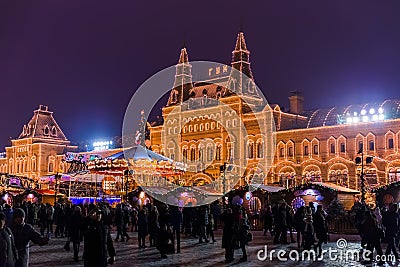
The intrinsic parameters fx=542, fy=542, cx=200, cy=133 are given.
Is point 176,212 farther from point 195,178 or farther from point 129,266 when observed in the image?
point 195,178

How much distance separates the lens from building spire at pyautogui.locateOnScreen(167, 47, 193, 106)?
224 ft

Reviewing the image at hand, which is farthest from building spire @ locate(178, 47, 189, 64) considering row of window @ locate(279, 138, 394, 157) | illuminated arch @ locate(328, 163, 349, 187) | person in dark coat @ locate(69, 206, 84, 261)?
person in dark coat @ locate(69, 206, 84, 261)

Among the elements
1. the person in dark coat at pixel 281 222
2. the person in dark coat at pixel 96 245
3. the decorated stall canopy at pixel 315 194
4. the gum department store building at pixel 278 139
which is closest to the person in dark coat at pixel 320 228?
the person in dark coat at pixel 281 222

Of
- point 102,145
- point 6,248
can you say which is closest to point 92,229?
point 6,248

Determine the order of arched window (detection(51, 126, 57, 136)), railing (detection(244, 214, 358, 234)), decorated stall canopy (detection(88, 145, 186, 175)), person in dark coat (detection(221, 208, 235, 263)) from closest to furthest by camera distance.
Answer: person in dark coat (detection(221, 208, 235, 263))
railing (detection(244, 214, 358, 234))
decorated stall canopy (detection(88, 145, 186, 175))
arched window (detection(51, 126, 57, 136))

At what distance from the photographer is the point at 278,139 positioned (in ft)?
175

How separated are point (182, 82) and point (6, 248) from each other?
63.3 meters

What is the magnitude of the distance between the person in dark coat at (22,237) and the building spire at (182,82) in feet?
195

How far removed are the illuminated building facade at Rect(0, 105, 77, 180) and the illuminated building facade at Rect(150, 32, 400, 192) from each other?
62.1 feet

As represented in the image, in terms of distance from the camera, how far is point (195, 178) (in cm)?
6006

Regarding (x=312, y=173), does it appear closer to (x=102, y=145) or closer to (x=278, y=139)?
(x=278, y=139)

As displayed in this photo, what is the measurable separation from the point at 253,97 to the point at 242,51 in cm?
653

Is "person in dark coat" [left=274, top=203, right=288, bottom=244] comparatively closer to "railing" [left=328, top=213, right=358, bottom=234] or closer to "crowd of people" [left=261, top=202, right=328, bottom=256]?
"crowd of people" [left=261, top=202, right=328, bottom=256]

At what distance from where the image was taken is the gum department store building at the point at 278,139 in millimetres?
45344
